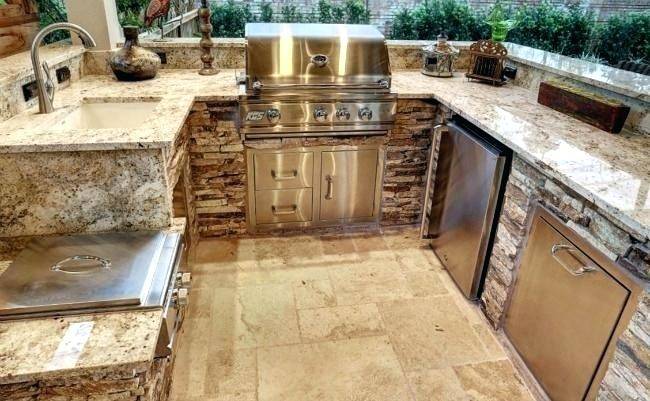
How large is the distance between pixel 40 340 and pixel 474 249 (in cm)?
178

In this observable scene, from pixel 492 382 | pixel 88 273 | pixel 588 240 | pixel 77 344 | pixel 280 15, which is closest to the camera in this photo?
pixel 77 344

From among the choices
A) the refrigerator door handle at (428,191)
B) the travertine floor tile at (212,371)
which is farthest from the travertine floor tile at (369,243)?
the travertine floor tile at (212,371)

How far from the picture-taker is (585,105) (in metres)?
2.02

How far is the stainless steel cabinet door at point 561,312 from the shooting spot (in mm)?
1396

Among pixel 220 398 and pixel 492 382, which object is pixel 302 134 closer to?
pixel 220 398

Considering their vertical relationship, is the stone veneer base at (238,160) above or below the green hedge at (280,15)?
below

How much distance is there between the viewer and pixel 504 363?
190 centimetres

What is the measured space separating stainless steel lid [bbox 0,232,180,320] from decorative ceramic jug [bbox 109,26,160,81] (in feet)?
4.13

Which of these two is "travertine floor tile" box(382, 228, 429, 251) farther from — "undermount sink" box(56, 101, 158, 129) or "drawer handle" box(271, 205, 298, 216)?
"undermount sink" box(56, 101, 158, 129)

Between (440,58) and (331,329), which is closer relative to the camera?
(331,329)

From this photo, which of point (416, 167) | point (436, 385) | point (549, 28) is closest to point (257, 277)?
point (436, 385)

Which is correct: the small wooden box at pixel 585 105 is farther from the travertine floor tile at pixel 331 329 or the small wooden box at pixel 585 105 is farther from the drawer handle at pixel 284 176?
the drawer handle at pixel 284 176

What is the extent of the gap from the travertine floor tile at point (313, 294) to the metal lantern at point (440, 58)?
1554 millimetres

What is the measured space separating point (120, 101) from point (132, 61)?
0.35 meters
